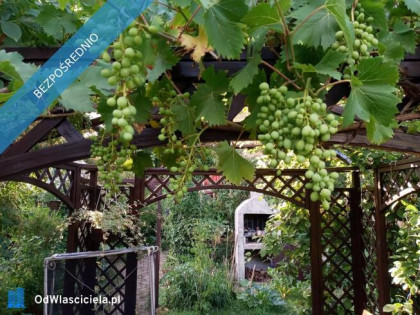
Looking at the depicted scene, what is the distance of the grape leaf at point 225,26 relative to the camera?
0.81 meters

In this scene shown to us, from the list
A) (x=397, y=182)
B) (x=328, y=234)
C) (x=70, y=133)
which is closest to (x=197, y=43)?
(x=70, y=133)

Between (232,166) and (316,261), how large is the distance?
372cm

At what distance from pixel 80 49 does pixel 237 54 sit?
359 millimetres

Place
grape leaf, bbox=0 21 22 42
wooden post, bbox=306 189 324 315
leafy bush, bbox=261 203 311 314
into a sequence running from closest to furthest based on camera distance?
grape leaf, bbox=0 21 22 42, wooden post, bbox=306 189 324 315, leafy bush, bbox=261 203 311 314

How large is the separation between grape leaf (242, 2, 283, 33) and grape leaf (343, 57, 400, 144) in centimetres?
20

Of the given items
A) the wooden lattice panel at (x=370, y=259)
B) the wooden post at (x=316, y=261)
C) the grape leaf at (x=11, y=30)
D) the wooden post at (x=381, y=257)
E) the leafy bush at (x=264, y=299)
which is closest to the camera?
the grape leaf at (x=11, y=30)

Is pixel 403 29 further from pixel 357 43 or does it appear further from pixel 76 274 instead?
pixel 76 274

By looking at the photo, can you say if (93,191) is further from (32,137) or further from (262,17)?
(262,17)

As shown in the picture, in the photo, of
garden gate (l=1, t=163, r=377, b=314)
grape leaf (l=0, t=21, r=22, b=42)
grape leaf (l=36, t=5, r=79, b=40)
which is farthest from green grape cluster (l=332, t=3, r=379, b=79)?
garden gate (l=1, t=163, r=377, b=314)

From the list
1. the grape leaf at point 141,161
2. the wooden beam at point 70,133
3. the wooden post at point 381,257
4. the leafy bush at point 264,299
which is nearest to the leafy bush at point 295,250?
the wooden post at point 381,257

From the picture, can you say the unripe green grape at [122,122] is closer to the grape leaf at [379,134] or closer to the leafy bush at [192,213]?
the grape leaf at [379,134]

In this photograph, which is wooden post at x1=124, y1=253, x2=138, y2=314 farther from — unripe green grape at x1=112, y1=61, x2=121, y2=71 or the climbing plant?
unripe green grape at x1=112, y1=61, x2=121, y2=71

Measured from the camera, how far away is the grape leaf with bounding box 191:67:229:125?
3.64ft

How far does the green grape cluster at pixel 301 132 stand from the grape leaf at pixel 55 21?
3.31 feet
